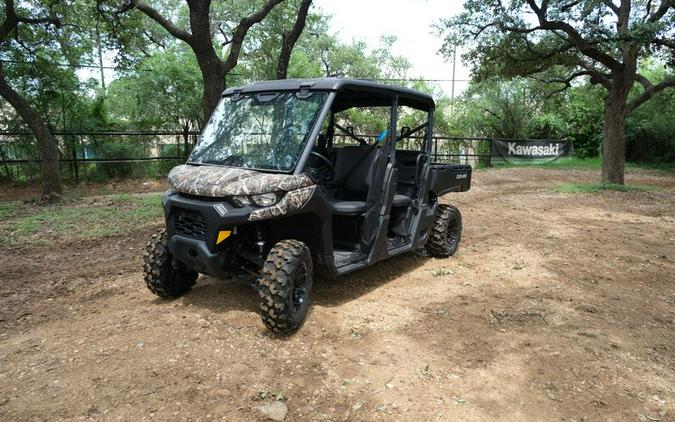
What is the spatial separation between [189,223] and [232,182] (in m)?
0.53

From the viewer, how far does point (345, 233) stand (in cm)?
509

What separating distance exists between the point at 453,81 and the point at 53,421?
1442 inches

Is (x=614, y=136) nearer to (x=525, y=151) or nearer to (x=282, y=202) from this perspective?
(x=525, y=151)

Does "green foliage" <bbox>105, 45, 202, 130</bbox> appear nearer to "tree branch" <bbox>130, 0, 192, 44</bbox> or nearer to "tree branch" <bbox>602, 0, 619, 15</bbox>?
"tree branch" <bbox>130, 0, 192, 44</bbox>

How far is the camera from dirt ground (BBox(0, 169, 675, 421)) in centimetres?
305

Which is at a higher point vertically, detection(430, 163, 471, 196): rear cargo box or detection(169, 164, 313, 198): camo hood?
detection(169, 164, 313, 198): camo hood

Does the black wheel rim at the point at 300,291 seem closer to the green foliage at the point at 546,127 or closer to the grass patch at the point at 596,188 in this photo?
the grass patch at the point at 596,188

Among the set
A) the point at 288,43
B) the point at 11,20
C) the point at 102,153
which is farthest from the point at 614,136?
the point at 11,20

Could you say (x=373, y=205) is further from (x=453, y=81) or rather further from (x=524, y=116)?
(x=453, y=81)

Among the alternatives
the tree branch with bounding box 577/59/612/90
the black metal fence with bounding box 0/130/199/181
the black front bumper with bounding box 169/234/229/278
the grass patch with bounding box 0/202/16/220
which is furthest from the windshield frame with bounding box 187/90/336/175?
the tree branch with bounding box 577/59/612/90

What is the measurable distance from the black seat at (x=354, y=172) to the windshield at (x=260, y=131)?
101cm

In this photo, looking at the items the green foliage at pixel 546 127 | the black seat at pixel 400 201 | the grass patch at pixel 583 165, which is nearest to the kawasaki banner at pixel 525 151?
the grass patch at pixel 583 165

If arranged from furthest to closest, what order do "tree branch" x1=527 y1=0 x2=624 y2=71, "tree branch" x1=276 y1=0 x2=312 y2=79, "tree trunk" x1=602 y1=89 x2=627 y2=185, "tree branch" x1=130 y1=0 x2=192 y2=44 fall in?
"tree trunk" x1=602 y1=89 x2=627 y2=185 < "tree branch" x1=527 y1=0 x2=624 y2=71 < "tree branch" x1=276 y1=0 x2=312 y2=79 < "tree branch" x1=130 y1=0 x2=192 y2=44

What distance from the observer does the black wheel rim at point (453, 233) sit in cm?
662
